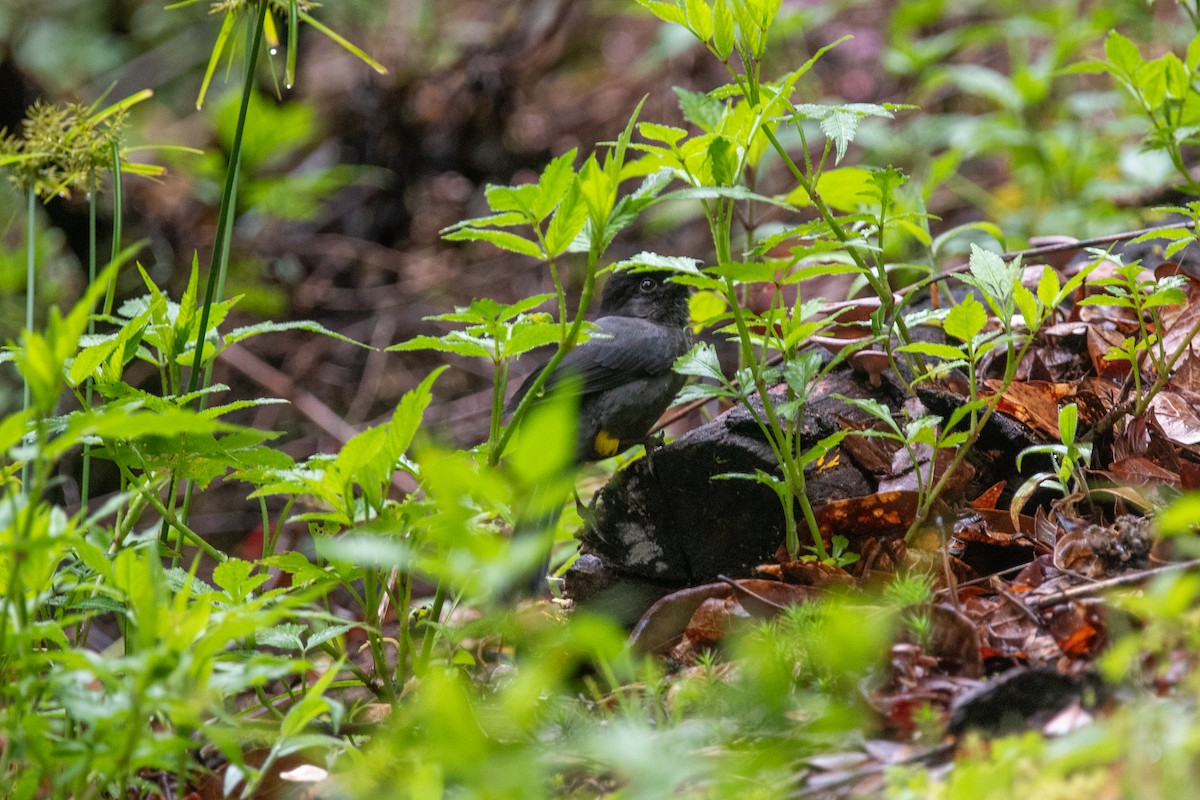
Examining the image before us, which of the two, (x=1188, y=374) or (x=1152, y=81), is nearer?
(x=1188, y=374)

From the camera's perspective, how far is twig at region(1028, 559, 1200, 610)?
5.07 feet

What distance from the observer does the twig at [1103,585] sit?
5.07ft

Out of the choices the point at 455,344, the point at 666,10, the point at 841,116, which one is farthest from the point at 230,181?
the point at 841,116

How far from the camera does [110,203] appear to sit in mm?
5543

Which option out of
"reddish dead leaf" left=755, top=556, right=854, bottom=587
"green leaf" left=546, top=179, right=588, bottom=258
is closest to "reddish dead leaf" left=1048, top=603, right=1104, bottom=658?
"reddish dead leaf" left=755, top=556, right=854, bottom=587

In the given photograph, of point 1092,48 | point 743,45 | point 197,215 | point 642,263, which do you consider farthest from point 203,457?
point 1092,48

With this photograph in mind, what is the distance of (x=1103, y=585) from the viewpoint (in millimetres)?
1621

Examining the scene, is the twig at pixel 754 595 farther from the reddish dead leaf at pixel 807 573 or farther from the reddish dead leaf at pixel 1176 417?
the reddish dead leaf at pixel 1176 417

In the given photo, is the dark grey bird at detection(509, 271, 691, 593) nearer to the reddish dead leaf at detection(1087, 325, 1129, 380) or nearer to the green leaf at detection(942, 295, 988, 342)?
the reddish dead leaf at detection(1087, 325, 1129, 380)

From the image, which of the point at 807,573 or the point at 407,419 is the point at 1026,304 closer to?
the point at 807,573

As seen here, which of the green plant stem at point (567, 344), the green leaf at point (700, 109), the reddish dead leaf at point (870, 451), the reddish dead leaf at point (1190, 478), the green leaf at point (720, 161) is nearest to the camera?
the green plant stem at point (567, 344)

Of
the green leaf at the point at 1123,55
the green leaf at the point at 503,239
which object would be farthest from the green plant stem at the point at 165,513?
the green leaf at the point at 1123,55

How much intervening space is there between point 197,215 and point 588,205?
17.1 ft

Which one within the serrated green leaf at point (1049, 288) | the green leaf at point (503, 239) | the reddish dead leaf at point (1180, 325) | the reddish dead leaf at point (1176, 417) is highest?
the green leaf at point (503, 239)
